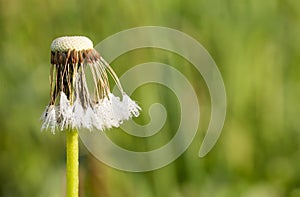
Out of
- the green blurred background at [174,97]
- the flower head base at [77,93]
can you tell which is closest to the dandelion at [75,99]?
the flower head base at [77,93]

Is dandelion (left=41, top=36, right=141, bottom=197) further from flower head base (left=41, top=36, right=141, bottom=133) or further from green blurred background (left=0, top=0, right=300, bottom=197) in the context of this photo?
green blurred background (left=0, top=0, right=300, bottom=197)

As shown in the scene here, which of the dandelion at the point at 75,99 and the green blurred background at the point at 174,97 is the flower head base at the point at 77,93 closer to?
the dandelion at the point at 75,99

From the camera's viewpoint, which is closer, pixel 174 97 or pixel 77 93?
pixel 77 93

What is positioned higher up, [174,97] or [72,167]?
[174,97]

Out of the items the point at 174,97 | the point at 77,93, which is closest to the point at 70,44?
the point at 77,93

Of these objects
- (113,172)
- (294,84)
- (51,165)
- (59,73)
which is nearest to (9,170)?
(51,165)

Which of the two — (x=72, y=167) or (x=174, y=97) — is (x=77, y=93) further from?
(x=174, y=97)

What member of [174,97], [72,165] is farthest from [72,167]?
[174,97]
